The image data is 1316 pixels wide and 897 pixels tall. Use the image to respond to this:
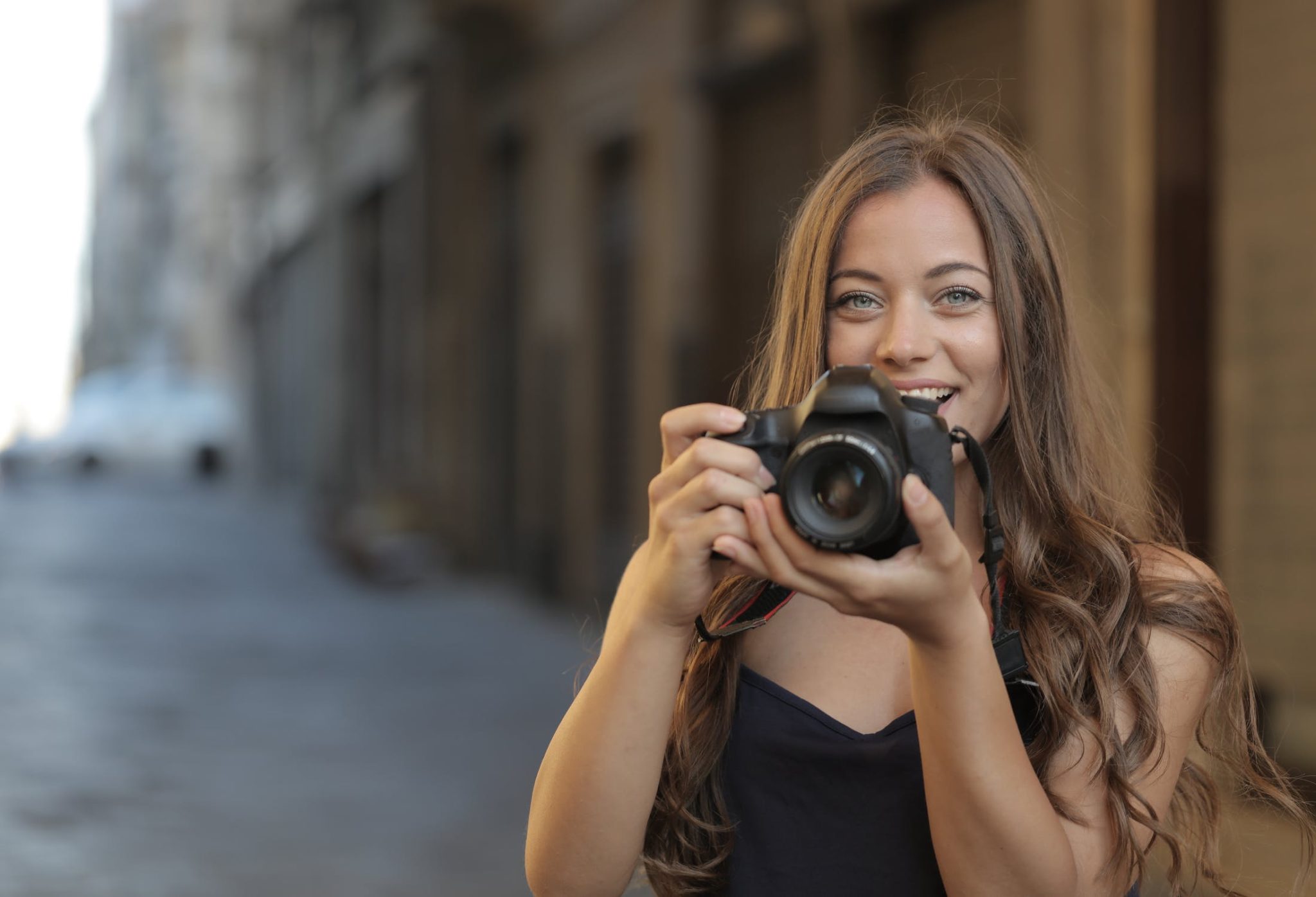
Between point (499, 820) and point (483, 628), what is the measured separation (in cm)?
528

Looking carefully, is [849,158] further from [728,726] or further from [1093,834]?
[1093,834]

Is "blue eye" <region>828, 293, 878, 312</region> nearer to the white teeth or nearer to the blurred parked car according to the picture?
the white teeth

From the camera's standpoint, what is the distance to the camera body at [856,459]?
4.81 ft

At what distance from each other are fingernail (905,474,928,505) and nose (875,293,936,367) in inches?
15.3

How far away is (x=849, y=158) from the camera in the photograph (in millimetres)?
1981

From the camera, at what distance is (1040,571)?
1865 millimetres

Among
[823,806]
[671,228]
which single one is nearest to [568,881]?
[823,806]

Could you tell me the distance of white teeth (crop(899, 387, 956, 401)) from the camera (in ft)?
5.96

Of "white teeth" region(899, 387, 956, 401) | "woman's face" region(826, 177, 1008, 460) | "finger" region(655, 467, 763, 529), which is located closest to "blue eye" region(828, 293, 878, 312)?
"woman's face" region(826, 177, 1008, 460)

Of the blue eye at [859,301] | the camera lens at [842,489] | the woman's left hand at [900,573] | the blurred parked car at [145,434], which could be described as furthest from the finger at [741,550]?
the blurred parked car at [145,434]

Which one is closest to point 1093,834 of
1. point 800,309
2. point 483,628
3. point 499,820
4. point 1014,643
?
point 1014,643

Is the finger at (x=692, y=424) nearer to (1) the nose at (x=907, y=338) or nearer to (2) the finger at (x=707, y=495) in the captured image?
(2) the finger at (x=707, y=495)

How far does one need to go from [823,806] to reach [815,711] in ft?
0.37

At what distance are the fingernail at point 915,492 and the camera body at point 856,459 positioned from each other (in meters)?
0.02
